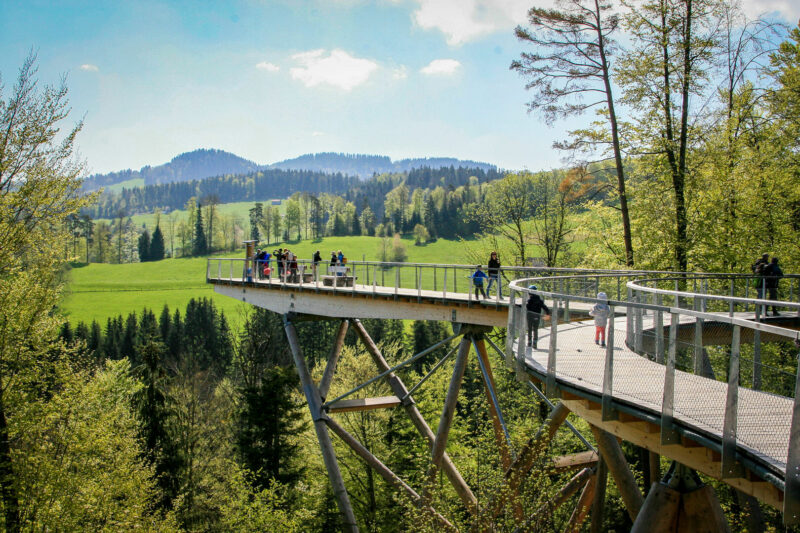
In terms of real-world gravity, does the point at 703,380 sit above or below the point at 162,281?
above

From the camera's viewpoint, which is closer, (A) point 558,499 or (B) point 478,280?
(A) point 558,499

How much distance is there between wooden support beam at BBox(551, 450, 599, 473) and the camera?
13441mm

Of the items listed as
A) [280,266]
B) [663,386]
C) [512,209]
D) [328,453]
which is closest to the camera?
[663,386]

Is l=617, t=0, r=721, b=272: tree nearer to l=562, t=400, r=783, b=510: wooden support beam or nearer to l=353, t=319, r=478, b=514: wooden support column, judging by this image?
l=353, t=319, r=478, b=514: wooden support column

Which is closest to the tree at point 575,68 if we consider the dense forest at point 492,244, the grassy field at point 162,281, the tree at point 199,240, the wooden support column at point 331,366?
the dense forest at point 492,244

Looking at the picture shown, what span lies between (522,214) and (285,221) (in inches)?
4513

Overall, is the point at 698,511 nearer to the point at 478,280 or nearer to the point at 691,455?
the point at 691,455

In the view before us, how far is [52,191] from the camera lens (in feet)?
43.2

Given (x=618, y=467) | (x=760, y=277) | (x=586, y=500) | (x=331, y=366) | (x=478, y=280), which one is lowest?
(x=586, y=500)

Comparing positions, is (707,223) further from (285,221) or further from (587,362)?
(285,221)

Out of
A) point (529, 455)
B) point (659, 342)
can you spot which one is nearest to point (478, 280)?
point (529, 455)

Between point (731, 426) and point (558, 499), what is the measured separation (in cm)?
952

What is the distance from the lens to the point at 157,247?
123m

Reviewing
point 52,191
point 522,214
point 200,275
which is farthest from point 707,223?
point 200,275
